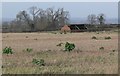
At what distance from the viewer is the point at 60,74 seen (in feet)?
36.3

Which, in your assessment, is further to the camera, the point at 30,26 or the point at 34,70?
the point at 30,26

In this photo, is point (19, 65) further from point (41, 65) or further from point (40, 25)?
point (40, 25)

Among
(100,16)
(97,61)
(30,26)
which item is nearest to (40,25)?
(30,26)

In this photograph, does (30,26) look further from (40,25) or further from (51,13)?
(51,13)

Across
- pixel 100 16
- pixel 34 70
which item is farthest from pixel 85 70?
pixel 100 16

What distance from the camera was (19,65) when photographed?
13.6 meters

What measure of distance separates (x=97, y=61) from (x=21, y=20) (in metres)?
112

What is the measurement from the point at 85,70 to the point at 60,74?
1230mm

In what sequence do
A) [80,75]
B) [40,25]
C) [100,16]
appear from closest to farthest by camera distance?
[80,75] → [40,25] → [100,16]

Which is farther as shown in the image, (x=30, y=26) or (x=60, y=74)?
(x=30, y=26)

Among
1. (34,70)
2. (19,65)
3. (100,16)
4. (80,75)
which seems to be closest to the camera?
(80,75)

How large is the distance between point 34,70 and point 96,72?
82.8 inches

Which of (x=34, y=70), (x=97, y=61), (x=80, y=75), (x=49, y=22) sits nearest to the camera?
(x=80, y=75)

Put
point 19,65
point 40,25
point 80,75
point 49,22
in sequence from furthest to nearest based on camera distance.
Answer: point 49,22, point 40,25, point 19,65, point 80,75
